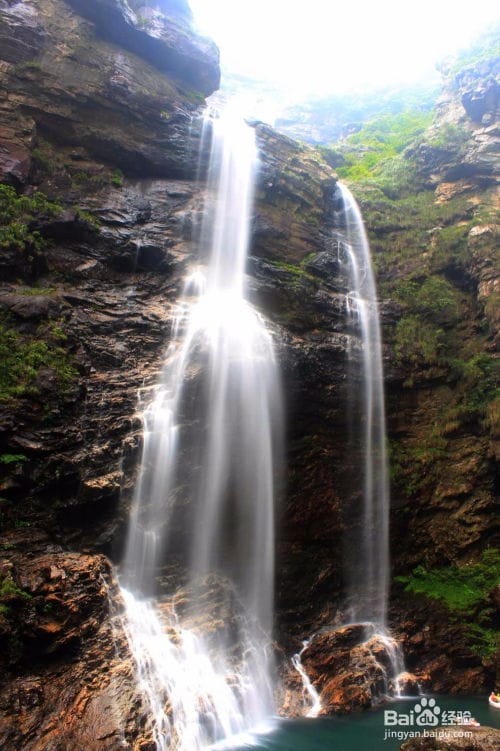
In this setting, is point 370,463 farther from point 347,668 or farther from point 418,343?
point 347,668

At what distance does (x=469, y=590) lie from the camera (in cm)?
1171

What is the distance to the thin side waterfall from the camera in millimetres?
12266

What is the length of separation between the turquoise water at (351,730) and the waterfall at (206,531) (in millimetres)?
783

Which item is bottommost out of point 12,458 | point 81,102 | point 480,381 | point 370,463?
point 12,458

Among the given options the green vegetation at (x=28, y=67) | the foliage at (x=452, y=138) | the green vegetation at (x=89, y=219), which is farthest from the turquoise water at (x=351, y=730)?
the foliage at (x=452, y=138)

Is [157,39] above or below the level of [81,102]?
above

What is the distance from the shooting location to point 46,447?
9617 millimetres

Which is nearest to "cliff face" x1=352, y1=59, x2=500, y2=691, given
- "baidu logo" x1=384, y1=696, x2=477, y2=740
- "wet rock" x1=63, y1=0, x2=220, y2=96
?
"baidu logo" x1=384, y1=696, x2=477, y2=740

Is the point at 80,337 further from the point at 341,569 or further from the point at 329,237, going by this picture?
the point at 329,237

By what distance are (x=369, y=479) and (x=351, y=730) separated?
20.1 feet

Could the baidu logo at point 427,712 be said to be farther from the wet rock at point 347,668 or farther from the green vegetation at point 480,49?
the green vegetation at point 480,49

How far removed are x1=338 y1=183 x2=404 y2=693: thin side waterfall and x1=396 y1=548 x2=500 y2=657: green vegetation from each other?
2.95 ft

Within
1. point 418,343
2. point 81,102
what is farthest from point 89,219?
point 418,343

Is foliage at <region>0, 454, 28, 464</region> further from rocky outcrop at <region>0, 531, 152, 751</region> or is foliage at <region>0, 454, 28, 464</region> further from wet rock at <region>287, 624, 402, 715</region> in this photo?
wet rock at <region>287, 624, 402, 715</region>
